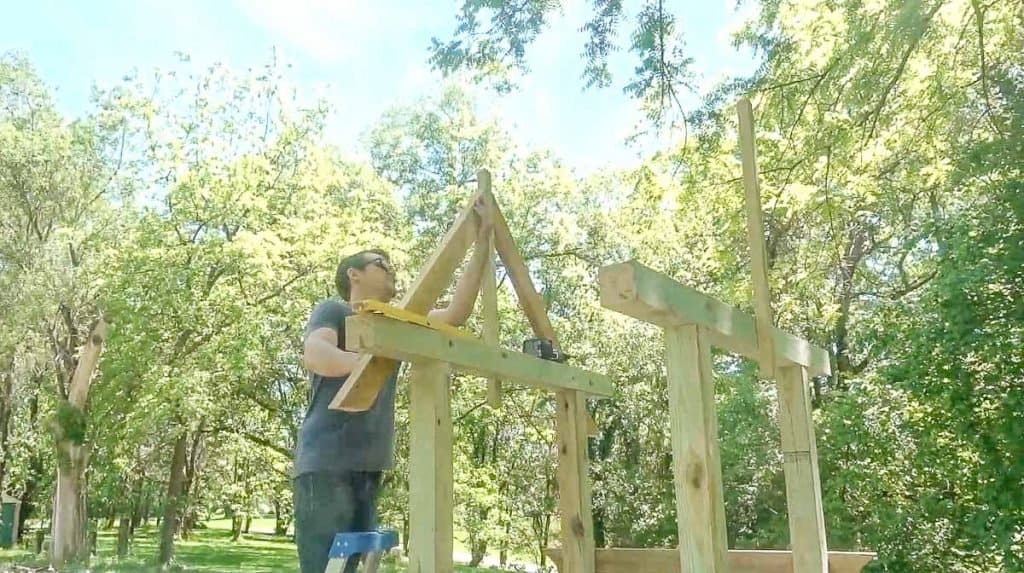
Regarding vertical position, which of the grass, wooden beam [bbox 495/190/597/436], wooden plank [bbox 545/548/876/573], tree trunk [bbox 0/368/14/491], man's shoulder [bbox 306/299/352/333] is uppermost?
tree trunk [bbox 0/368/14/491]

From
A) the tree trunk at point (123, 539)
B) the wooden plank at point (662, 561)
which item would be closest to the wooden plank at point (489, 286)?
the wooden plank at point (662, 561)

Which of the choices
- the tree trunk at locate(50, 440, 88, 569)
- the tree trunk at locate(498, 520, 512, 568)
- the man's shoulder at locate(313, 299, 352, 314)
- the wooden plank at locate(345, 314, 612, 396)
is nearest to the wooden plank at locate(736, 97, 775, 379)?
the wooden plank at locate(345, 314, 612, 396)

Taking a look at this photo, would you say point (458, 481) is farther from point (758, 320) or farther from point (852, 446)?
point (758, 320)

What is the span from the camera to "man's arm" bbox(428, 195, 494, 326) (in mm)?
2205

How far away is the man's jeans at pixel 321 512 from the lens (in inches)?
81.0

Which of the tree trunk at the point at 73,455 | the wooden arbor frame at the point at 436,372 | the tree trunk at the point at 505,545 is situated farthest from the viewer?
the tree trunk at the point at 505,545

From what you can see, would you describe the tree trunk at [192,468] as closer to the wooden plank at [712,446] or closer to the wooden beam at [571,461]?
the wooden beam at [571,461]

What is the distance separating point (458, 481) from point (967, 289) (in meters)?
7.81

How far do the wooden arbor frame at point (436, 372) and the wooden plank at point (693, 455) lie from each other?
43 cm

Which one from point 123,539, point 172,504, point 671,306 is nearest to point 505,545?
point 172,504

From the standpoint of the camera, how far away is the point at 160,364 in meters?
10.9

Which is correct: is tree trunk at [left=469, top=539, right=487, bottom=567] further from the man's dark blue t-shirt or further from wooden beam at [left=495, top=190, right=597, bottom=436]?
the man's dark blue t-shirt

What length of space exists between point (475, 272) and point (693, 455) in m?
0.79

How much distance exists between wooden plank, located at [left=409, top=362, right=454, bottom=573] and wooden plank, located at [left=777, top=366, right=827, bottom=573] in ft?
3.48
